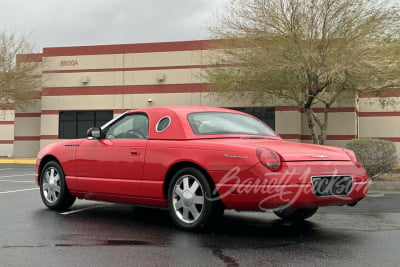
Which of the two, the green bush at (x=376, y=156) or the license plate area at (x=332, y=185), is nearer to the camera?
the license plate area at (x=332, y=185)

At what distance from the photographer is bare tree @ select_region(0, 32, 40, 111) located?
29719mm

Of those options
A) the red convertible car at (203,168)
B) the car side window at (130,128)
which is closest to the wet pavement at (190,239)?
the red convertible car at (203,168)

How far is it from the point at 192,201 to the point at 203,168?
0.40 meters

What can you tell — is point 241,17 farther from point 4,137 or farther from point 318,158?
point 4,137

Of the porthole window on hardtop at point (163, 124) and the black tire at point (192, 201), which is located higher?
the porthole window on hardtop at point (163, 124)

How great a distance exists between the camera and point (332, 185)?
5.39 meters

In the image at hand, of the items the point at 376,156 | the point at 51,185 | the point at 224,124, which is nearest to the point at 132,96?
the point at 376,156

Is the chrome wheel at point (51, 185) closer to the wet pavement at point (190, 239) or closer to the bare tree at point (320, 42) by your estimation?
the wet pavement at point (190, 239)

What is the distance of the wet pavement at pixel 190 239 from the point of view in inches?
171

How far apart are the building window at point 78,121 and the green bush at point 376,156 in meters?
19.9

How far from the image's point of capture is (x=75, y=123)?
100 feet

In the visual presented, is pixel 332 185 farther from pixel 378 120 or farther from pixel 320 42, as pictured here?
pixel 378 120

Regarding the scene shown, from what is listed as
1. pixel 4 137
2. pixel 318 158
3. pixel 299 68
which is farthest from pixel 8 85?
pixel 318 158

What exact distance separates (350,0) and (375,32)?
167cm
